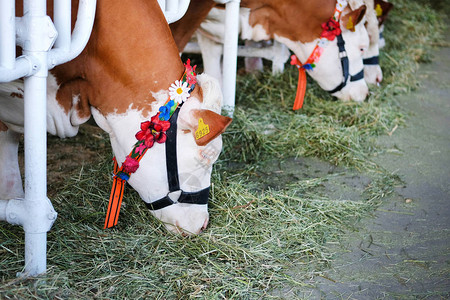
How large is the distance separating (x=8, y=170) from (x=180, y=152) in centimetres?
111

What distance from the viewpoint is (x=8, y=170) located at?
340 cm

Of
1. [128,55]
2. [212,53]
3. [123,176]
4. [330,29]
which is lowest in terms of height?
[212,53]

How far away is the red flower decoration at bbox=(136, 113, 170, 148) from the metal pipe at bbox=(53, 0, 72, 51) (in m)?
0.50

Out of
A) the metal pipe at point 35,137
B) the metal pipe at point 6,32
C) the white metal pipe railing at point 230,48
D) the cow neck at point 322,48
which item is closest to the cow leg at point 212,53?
the cow neck at point 322,48

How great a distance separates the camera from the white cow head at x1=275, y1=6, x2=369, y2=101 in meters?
4.98

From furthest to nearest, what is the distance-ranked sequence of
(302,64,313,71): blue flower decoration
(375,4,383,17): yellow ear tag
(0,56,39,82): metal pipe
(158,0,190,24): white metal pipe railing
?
(375,4,383,17): yellow ear tag → (302,64,313,71): blue flower decoration → (158,0,190,24): white metal pipe railing → (0,56,39,82): metal pipe

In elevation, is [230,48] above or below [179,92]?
below

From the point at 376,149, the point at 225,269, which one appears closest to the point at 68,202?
the point at 225,269

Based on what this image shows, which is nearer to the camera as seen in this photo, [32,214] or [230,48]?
[32,214]

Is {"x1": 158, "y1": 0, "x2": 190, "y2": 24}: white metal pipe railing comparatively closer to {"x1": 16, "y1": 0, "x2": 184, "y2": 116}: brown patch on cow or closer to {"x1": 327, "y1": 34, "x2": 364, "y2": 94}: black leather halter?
{"x1": 16, "y1": 0, "x2": 184, "y2": 116}: brown patch on cow

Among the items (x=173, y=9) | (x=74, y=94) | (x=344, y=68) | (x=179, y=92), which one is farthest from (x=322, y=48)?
(x=74, y=94)

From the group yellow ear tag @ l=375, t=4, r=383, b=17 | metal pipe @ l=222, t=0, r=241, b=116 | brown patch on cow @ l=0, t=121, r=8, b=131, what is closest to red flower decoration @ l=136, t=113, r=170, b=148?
brown patch on cow @ l=0, t=121, r=8, b=131

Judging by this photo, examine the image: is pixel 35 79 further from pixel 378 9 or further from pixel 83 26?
pixel 378 9

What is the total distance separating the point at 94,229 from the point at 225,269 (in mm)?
718
